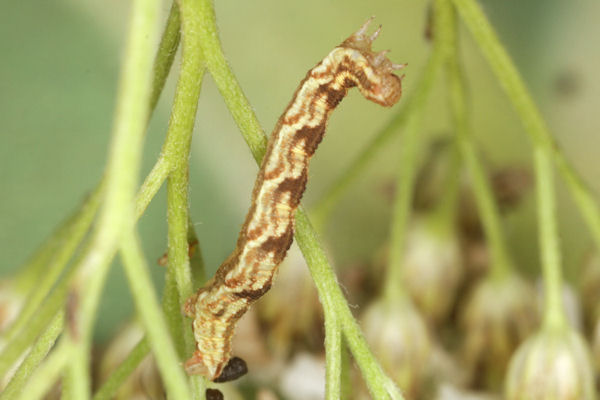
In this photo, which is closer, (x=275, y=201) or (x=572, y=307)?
(x=275, y=201)

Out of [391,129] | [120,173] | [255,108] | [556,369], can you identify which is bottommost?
[556,369]

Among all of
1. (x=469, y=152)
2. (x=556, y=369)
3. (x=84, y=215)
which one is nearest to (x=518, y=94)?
(x=469, y=152)

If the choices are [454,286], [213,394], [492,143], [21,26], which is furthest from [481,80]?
[213,394]

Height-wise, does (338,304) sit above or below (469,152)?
below

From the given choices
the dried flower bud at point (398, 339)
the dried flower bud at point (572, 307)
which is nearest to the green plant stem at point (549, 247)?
the dried flower bud at point (398, 339)

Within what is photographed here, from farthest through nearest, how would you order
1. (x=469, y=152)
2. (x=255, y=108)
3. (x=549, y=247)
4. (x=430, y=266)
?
(x=255, y=108)
(x=430, y=266)
(x=469, y=152)
(x=549, y=247)

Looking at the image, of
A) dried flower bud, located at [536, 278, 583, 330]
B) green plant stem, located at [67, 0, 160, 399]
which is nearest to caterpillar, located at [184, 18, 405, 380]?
green plant stem, located at [67, 0, 160, 399]

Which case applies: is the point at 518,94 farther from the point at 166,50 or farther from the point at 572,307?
the point at 572,307

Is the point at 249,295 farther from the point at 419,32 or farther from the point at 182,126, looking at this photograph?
the point at 419,32

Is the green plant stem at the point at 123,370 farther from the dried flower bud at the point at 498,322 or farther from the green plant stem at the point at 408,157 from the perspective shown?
the dried flower bud at the point at 498,322
